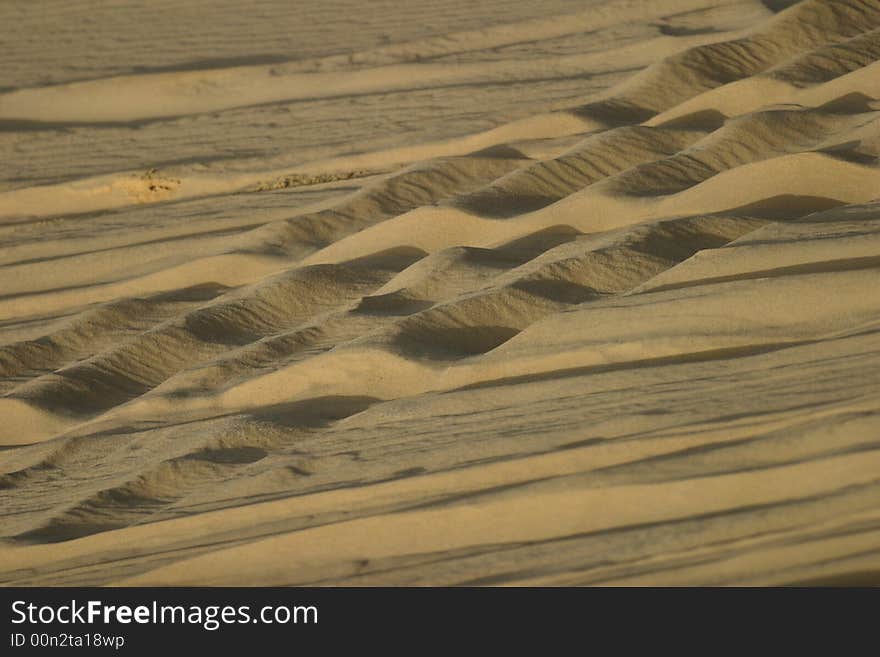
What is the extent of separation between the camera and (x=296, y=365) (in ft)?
9.40

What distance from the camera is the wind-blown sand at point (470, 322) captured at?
81.9 inches

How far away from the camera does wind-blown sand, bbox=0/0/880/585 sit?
2.08m

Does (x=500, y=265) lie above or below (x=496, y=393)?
above

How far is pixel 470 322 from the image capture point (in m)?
2.88

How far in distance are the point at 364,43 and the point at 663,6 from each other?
1.41 m

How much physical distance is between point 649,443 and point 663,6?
3868 millimetres

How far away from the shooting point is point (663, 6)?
18.3 ft
